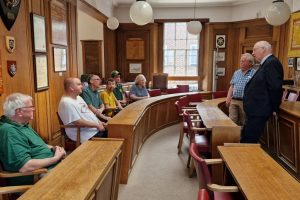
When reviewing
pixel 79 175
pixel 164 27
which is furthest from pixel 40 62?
pixel 164 27

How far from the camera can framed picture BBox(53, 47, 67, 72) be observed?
395 centimetres

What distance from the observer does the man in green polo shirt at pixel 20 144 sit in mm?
1803

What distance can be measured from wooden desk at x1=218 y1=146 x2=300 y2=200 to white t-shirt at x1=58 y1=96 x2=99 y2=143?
61.9 inches

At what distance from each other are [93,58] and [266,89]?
18.5 feet

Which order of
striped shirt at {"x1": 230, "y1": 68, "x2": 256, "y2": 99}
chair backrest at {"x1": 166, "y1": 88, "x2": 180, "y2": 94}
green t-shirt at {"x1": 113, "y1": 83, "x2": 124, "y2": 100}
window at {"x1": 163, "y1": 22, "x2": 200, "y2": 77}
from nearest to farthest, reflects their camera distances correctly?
striped shirt at {"x1": 230, "y1": 68, "x2": 256, "y2": 99} → green t-shirt at {"x1": 113, "y1": 83, "x2": 124, "y2": 100} → chair backrest at {"x1": 166, "y1": 88, "x2": 180, "y2": 94} → window at {"x1": 163, "y1": 22, "x2": 200, "y2": 77}

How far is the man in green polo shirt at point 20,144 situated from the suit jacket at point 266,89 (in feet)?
6.68

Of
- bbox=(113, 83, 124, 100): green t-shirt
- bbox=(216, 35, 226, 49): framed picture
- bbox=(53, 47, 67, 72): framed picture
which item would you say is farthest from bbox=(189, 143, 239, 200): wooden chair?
bbox=(216, 35, 226, 49): framed picture

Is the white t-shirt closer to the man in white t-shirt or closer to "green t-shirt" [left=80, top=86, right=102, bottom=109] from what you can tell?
the man in white t-shirt

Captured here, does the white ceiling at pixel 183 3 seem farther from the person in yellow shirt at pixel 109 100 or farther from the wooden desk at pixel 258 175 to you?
the wooden desk at pixel 258 175

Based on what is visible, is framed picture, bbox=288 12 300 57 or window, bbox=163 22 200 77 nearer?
framed picture, bbox=288 12 300 57

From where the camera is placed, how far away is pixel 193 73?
8078 mm

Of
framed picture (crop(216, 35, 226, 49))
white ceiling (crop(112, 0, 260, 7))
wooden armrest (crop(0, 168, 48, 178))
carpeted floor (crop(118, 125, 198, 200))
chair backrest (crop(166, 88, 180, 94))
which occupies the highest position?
white ceiling (crop(112, 0, 260, 7))

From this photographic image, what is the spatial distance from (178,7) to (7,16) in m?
5.66

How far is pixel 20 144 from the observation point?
186 cm
